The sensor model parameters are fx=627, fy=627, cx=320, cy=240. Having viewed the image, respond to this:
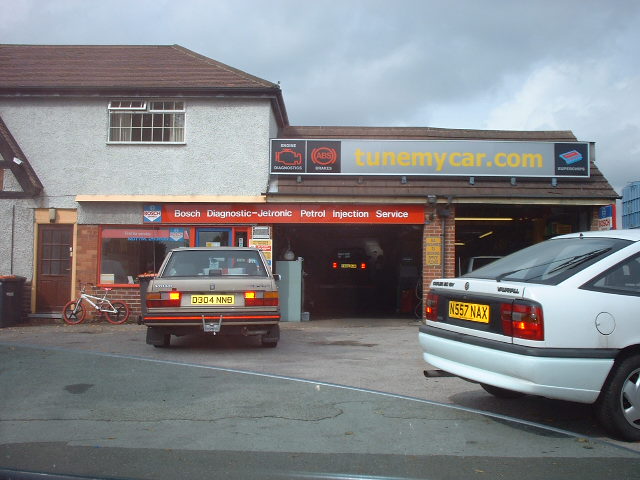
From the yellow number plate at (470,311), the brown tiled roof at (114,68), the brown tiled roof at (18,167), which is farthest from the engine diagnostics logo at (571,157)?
the brown tiled roof at (18,167)

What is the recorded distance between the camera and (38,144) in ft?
46.3

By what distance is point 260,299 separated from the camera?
8742mm

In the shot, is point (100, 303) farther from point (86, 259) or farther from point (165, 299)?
point (165, 299)

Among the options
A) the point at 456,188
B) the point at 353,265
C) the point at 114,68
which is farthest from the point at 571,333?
the point at 353,265

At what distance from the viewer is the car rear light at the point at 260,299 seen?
871 cm

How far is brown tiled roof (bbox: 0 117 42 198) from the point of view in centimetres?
1369

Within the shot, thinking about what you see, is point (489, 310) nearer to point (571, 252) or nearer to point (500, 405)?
point (571, 252)

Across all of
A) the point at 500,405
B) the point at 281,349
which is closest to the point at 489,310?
the point at 500,405

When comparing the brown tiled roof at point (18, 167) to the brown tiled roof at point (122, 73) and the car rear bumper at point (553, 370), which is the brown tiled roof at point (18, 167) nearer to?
the brown tiled roof at point (122, 73)

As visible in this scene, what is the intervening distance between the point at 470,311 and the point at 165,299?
4838 mm

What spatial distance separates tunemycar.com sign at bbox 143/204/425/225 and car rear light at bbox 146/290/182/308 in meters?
5.38

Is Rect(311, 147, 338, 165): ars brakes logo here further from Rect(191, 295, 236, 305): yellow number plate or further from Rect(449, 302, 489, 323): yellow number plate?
Rect(449, 302, 489, 323): yellow number plate

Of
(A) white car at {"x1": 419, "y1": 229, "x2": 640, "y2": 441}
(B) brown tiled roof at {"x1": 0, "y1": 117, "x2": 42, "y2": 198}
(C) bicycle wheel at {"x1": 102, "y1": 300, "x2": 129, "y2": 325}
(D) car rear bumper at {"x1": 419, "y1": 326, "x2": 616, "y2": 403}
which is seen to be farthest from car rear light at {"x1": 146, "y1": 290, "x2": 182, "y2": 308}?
(B) brown tiled roof at {"x1": 0, "y1": 117, "x2": 42, "y2": 198}

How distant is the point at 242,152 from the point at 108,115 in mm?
3174
